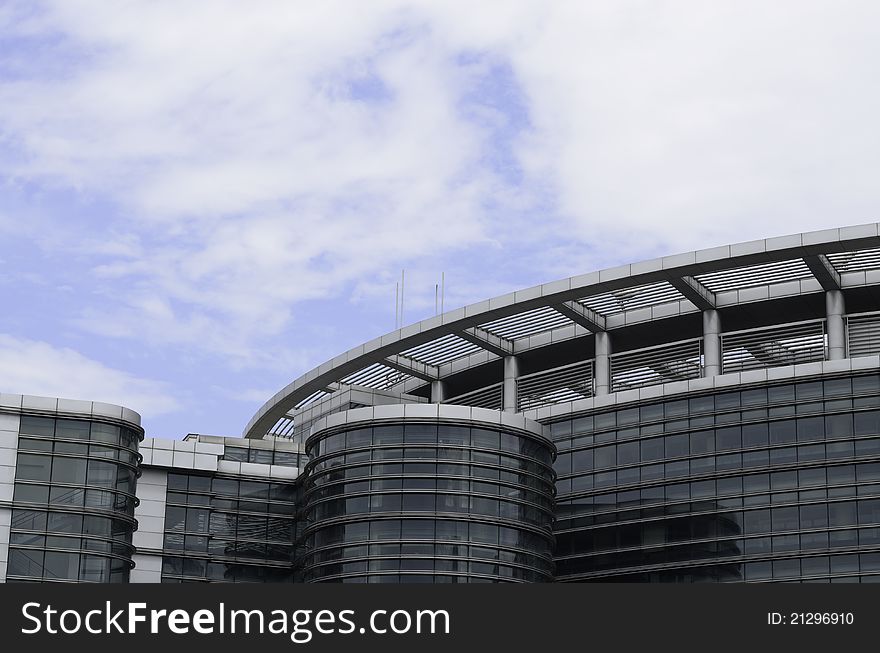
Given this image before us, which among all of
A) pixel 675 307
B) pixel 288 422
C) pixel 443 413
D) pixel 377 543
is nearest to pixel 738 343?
pixel 675 307

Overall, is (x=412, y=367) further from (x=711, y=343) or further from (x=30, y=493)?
(x=30, y=493)

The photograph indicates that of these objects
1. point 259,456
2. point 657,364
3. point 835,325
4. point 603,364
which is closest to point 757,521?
point 835,325

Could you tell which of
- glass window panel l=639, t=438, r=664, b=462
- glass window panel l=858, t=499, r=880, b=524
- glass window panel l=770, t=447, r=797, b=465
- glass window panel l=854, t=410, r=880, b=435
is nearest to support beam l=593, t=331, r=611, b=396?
glass window panel l=639, t=438, r=664, b=462

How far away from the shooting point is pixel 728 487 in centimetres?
6931

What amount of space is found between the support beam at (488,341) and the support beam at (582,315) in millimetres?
4795

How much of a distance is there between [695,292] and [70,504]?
1220 inches

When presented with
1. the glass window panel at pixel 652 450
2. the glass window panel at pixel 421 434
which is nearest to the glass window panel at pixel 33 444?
the glass window panel at pixel 421 434

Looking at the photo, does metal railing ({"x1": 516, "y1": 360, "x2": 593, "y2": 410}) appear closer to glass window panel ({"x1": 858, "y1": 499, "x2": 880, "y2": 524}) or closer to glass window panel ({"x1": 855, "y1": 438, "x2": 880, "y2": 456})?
glass window panel ({"x1": 855, "y1": 438, "x2": 880, "y2": 456})

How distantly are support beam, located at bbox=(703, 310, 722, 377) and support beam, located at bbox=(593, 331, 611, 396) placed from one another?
17.5 ft

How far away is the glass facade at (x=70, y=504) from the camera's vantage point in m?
65.4

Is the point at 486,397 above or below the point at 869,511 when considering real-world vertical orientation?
above

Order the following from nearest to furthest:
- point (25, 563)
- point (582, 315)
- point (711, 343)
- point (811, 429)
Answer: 1. point (25, 563)
2. point (811, 429)
3. point (711, 343)
4. point (582, 315)

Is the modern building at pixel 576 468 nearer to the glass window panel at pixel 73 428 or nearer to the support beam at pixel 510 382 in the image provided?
the glass window panel at pixel 73 428

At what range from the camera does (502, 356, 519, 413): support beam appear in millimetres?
83812
